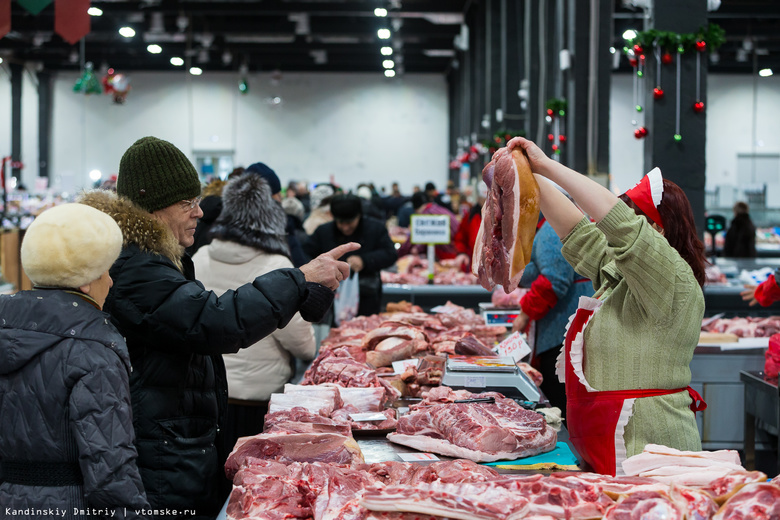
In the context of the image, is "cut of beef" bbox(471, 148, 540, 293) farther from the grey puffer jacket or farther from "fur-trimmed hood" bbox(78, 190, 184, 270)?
the grey puffer jacket

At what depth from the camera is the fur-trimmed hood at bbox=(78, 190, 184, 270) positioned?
2689 millimetres

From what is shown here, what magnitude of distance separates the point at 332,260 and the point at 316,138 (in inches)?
1052

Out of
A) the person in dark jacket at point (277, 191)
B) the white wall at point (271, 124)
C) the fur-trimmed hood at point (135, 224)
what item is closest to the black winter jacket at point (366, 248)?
the person in dark jacket at point (277, 191)

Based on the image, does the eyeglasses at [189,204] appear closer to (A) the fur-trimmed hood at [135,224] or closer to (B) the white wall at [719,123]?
(A) the fur-trimmed hood at [135,224]

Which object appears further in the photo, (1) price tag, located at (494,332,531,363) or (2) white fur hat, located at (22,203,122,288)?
(1) price tag, located at (494,332,531,363)

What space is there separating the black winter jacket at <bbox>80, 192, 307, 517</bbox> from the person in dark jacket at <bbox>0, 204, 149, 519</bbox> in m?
0.46

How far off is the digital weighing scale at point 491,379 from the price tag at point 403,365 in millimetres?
451

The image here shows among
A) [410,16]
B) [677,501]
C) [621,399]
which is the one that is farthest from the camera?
[410,16]

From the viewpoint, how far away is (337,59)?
28047 mm

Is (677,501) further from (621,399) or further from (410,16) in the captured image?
(410,16)

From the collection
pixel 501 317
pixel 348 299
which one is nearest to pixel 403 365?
pixel 501 317

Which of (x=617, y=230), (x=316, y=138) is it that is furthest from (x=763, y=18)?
(x=617, y=230)

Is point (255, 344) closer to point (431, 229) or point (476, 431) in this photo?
point (476, 431)

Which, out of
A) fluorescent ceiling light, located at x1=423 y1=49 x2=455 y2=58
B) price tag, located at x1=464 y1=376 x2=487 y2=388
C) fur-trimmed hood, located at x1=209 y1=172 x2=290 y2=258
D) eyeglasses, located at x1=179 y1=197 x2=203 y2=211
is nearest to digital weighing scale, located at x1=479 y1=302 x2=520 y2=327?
fur-trimmed hood, located at x1=209 y1=172 x2=290 y2=258
